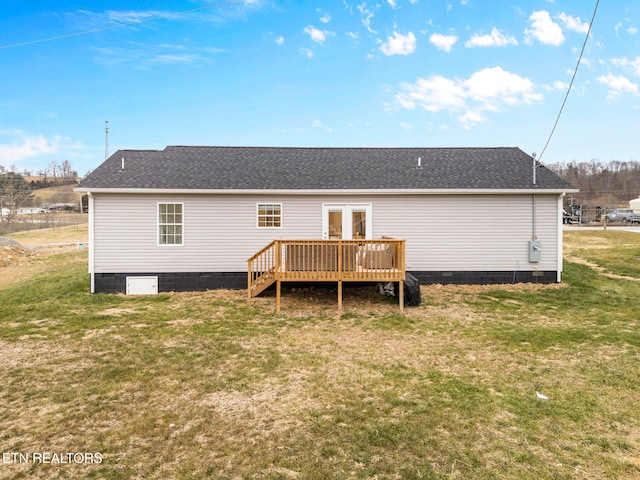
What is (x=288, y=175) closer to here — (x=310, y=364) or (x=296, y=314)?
(x=296, y=314)

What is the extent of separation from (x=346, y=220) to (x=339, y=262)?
2743 millimetres

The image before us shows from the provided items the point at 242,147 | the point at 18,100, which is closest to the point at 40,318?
the point at 242,147

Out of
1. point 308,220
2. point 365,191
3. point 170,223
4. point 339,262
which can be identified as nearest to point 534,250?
point 365,191

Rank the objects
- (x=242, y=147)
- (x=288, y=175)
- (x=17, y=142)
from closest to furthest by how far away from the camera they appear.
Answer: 1. (x=288, y=175)
2. (x=242, y=147)
3. (x=17, y=142)

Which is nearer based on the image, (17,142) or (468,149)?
(468,149)

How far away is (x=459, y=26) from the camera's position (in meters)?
17.4

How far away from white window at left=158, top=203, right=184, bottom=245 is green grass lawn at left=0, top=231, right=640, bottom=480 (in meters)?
2.45

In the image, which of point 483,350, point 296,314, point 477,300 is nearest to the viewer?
point 483,350

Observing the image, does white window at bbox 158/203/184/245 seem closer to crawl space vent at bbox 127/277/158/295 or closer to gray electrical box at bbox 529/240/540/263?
crawl space vent at bbox 127/277/158/295

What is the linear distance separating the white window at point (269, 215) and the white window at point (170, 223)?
2.34 metres

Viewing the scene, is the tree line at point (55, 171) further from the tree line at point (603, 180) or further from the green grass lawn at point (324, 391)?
the tree line at point (603, 180)

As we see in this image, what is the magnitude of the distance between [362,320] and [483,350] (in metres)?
2.57

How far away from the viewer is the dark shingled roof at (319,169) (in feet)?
35.0

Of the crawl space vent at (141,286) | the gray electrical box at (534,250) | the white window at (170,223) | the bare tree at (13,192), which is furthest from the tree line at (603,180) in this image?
the bare tree at (13,192)
